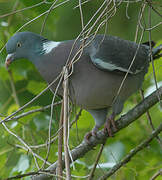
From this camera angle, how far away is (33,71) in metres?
4.87

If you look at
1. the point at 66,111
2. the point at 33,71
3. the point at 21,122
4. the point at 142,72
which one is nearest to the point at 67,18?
Answer: the point at 33,71

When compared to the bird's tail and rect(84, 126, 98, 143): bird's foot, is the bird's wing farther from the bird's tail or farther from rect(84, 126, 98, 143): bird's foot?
rect(84, 126, 98, 143): bird's foot

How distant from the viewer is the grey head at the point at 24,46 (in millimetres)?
3305

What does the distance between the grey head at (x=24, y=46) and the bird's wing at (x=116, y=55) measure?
1.52 ft

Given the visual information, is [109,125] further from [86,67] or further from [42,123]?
[42,123]

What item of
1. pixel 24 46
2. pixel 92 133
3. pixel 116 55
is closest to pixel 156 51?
pixel 116 55

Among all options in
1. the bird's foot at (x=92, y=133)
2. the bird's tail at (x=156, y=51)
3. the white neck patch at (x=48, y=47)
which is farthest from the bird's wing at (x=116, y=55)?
the bird's foot at (x=92, y=133)

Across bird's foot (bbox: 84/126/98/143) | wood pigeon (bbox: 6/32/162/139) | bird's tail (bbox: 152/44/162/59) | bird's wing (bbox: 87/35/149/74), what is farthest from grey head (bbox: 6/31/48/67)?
bird's tail (bbox: 152/44/162/59)

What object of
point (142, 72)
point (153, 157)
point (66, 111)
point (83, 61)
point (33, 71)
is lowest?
point (153, 157)

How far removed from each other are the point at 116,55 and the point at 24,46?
0.88 metres

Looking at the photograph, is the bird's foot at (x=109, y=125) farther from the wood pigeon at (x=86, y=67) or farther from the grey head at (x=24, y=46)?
the grey head at (x=24, y=46)

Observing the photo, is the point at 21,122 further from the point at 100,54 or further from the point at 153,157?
the point at 153,157

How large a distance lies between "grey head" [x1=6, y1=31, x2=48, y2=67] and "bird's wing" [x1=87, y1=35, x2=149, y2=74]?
463mm

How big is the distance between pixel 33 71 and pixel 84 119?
158cm
